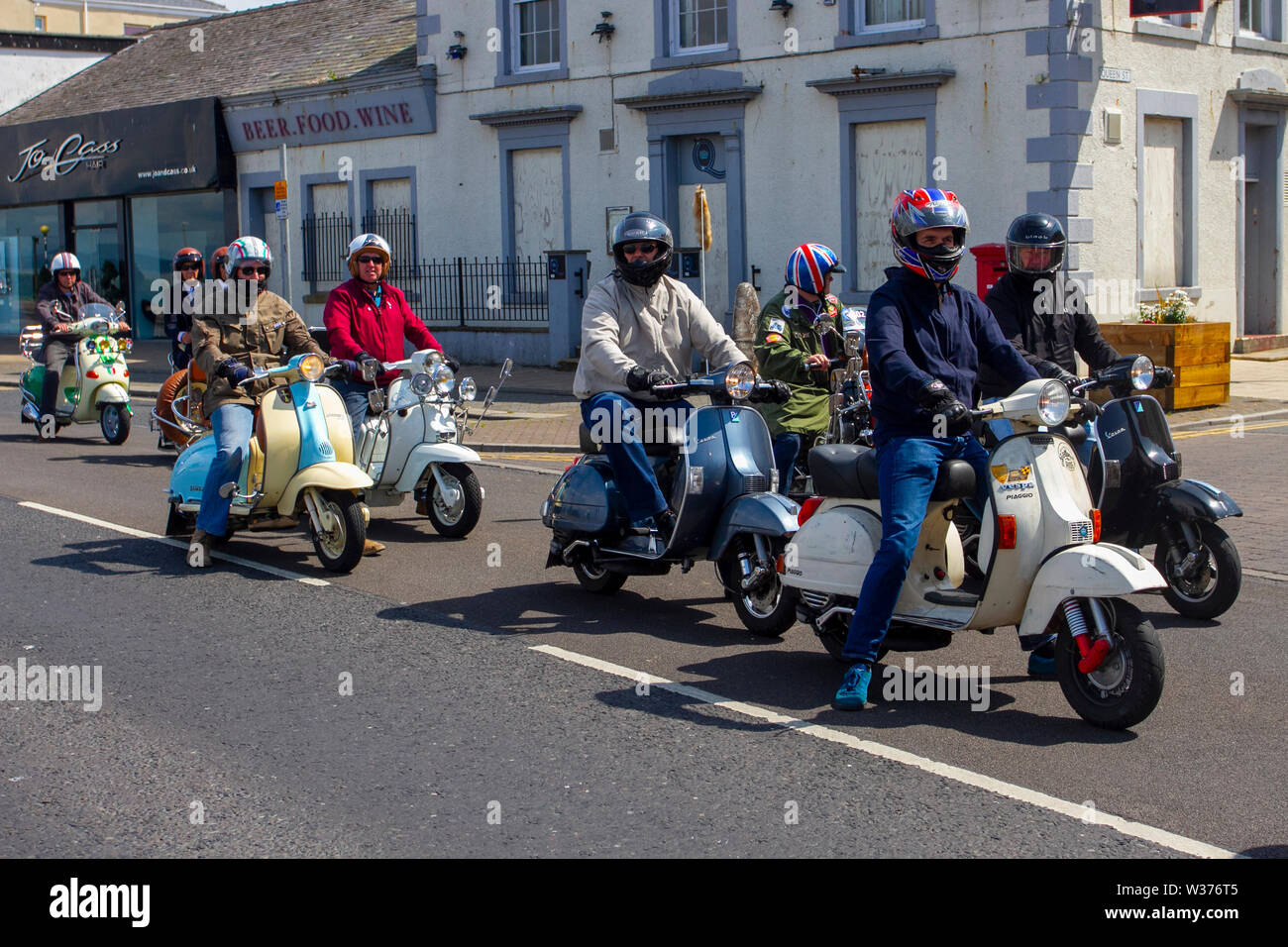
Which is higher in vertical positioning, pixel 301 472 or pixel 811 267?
pixel 811 267

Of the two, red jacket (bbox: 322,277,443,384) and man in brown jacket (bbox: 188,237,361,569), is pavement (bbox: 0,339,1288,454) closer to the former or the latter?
red jacket (bbox: 322,277,443,384)

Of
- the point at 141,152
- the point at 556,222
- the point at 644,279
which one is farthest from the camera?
the point at 141,152

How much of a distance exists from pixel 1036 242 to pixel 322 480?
4.10 metres

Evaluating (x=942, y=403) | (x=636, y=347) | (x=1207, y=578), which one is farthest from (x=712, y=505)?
(x=1207, y=578)

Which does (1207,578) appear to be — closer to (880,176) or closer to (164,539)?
(164,539)

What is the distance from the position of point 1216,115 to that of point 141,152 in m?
20.4

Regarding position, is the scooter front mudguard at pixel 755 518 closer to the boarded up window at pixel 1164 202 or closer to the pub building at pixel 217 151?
the boarded up window at pixel 1164 202

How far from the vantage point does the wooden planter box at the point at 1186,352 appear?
16.0 metres

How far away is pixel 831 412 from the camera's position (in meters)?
9.62

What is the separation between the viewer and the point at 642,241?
7605 millimetres

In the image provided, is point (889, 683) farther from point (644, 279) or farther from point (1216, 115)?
point (1216, 115)

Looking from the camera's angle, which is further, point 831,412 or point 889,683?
point 831,412
